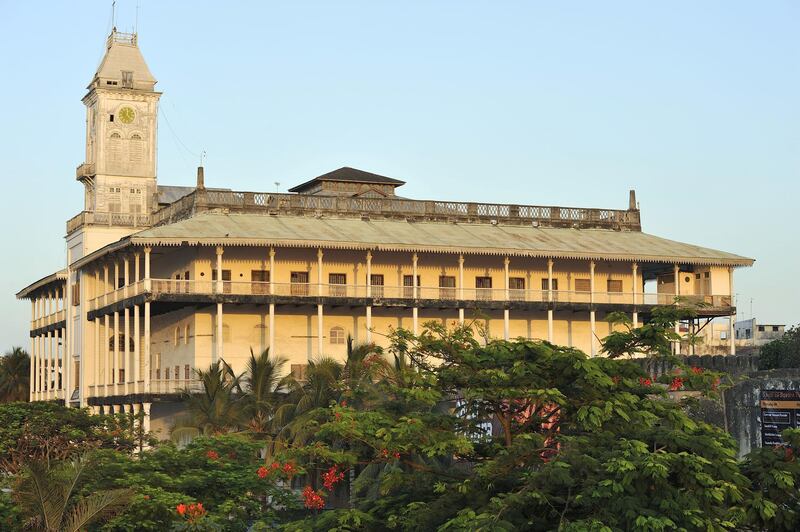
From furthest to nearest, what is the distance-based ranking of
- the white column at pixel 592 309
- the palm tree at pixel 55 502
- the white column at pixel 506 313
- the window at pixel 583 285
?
the window at pixel 583 285
the white column at pixel 592 309
the white column at pixel 506 313
the palm tree at pixel 55 502

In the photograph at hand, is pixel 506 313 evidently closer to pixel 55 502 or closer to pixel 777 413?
pixel 777 413

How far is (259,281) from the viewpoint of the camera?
63.4m

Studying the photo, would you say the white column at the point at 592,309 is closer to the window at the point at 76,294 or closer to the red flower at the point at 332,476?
the window at the point at 76,294

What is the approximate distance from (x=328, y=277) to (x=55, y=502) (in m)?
38.3

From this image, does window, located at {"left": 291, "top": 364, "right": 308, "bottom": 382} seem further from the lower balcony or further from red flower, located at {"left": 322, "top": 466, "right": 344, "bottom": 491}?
red flower, located at {"left": 322, "top": 466, "right": 344, "bottom": 491}

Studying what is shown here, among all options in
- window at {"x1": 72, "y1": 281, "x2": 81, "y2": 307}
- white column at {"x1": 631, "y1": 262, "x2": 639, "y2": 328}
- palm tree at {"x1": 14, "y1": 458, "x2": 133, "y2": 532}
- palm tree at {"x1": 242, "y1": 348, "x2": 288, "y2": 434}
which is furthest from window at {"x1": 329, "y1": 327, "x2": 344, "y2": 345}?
palm tree at {"x1": 14, "y1": 458, "x2": 133, "y2": 532}

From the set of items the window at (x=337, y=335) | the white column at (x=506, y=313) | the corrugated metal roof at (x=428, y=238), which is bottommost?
the window at (x=337, y=335)

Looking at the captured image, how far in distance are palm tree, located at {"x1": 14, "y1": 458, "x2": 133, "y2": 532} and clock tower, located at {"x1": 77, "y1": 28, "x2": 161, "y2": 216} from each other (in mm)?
52178

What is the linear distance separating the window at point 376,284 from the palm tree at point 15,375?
3366 centimetres

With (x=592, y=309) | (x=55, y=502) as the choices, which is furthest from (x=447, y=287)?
(x=55, y=502)

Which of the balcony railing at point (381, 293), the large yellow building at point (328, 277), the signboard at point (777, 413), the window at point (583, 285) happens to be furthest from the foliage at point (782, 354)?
the signboard at point (777, 413)

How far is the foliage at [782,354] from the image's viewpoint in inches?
2388

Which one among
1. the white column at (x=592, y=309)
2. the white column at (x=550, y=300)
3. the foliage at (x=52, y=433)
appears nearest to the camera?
the foliage at (x=52, y=433)

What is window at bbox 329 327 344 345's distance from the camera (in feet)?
216
